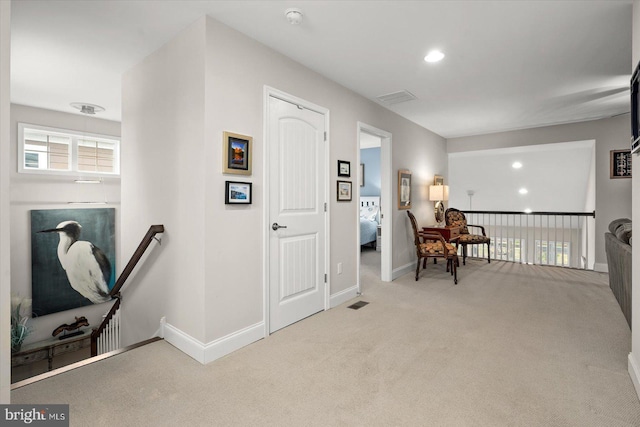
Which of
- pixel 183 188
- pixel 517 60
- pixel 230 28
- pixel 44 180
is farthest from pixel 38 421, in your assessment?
pixel 517 60

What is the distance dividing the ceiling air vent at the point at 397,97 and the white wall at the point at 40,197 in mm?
4182

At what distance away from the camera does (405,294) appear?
153 inches

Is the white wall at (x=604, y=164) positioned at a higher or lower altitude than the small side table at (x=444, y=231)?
higher

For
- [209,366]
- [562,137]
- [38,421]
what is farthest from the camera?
[562,137]

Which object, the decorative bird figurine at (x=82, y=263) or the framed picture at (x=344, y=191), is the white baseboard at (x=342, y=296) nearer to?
the framed picture at (x=344, y=191)

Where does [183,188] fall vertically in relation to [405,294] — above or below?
above

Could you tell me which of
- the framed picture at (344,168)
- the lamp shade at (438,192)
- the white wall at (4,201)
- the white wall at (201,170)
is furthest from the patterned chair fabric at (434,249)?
the white wall at (4,201)

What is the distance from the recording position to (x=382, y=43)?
2711mm

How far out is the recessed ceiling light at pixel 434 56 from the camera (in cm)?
286

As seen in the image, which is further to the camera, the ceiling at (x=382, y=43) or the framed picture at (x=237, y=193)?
the framed picture at (x=237, y=193)

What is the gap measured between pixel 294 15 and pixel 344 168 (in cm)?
169

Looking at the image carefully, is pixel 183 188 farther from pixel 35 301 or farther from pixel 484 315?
pixel 35 301

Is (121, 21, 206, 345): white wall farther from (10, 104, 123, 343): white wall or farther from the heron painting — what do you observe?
the heron painting

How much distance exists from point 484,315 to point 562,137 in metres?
3.97
